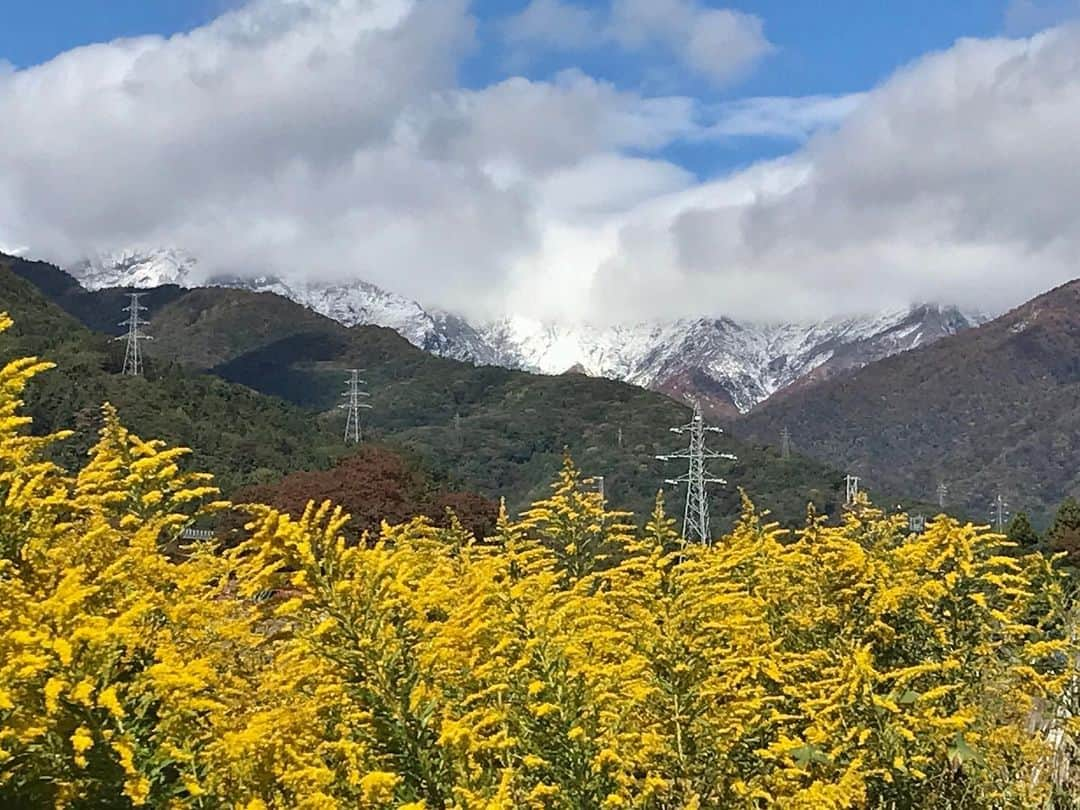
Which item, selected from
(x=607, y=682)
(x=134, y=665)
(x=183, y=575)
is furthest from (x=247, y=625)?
(x=607, y=682)

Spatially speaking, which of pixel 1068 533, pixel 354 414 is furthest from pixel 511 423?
pixel 1068 533

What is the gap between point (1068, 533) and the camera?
37156mm

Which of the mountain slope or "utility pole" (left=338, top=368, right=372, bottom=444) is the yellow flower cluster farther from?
"utility pole" (left=338, top=368, right=372, bottom=444)

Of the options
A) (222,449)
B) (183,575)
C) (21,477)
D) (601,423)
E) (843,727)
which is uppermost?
(601,423)

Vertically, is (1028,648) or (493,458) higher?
(493,458)

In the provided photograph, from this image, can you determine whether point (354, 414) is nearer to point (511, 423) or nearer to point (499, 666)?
point (511, 423)

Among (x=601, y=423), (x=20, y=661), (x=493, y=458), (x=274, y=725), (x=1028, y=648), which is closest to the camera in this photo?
(x=20, y=661)

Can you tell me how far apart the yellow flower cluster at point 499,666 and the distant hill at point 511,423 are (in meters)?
49.0

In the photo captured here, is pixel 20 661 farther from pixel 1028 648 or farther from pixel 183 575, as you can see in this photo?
pixel 1028 648

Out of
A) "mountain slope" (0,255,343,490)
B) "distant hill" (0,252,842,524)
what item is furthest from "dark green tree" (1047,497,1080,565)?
"distant hill" (0,252,842,524)

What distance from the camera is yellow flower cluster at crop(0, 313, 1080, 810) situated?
16.9 feet

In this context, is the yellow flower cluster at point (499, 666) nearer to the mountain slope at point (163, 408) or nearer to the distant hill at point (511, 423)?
the mountain slope at point (163, 408)

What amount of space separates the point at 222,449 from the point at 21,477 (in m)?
53.3

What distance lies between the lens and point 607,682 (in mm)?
5656
